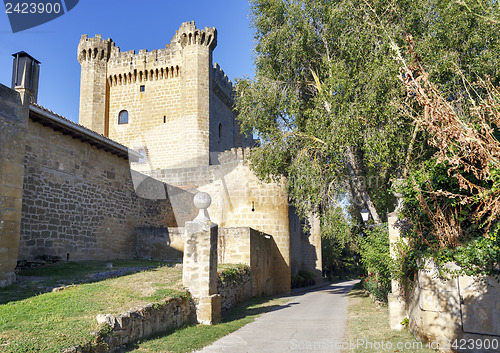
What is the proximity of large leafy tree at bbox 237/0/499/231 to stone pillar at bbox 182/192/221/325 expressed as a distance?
14.7 feet

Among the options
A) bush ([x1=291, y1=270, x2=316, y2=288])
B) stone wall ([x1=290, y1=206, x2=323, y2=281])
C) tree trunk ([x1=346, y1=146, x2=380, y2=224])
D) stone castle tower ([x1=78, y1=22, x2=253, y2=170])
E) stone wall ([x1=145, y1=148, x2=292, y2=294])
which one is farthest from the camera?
stone castle tower ([x1=78, y1=22, x2=253, y2=170])

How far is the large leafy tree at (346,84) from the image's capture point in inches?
436

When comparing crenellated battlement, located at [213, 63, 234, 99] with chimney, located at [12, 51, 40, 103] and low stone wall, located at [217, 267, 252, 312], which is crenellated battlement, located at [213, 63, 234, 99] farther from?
chimney, located at [12, 51, 40, 103]

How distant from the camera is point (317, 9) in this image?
13.7 m

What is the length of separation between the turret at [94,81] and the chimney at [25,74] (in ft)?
69.3

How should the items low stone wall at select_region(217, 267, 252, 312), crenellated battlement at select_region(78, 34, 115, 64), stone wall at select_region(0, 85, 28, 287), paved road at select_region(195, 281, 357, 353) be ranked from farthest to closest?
crenellated battlement at select_region(78, 34, 115, 64) < low stone wall at select_region(217, 267, 252, 312) < stone wall at select_region(0, 85, 28, 287) < paved road at select_region(195, 281, 357, 353)

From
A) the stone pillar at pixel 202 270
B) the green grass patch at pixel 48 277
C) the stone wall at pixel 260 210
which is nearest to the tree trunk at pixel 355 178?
the stone pillar at pixel 202 270

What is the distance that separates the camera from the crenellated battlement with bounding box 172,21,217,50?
29.2 m

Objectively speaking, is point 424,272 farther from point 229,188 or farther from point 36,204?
point 229,188

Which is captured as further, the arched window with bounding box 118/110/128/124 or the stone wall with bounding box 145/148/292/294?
the arched window with bounding box 118/110/128/124

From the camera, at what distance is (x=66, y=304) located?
6.96m

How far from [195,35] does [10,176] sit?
22.7m

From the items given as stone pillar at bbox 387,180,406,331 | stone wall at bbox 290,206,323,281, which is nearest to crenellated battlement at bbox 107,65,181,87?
stone wall at bbox 290,206,323,281

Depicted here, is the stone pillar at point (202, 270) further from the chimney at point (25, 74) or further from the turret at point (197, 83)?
the turret at point (197, 83)
